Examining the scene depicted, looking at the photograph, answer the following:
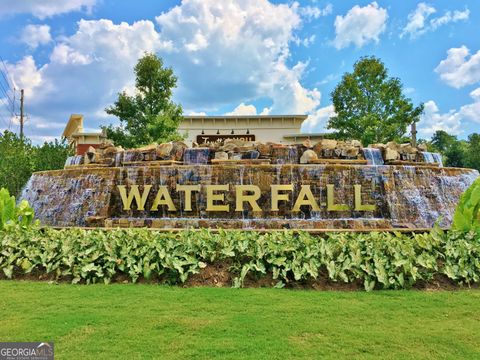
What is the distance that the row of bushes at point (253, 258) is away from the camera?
561 centimetres

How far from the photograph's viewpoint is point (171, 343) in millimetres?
3588

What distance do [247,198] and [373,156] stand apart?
517 cm

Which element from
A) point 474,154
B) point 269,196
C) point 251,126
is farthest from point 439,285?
point 474,154

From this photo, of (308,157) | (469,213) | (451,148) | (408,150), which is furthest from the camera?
(451,148)

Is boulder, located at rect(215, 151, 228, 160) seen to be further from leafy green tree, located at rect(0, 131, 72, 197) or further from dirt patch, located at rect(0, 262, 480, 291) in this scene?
leafy green tree, located at rect(0, 131, 72, 197)

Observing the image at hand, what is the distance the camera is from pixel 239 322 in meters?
4.05

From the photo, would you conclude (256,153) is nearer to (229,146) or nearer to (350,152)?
(229,146)

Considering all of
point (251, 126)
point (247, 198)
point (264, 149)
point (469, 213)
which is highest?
point (251, 126)

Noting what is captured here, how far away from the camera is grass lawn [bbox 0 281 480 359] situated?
347 cm

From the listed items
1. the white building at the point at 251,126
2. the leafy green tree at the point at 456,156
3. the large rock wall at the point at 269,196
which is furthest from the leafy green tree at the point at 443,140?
the large rock wall at the point at 269,196

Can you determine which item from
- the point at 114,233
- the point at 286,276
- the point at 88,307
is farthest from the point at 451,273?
the point at 114,233

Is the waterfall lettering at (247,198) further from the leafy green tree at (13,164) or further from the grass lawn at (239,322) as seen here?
the leafy green tree at (13,164)

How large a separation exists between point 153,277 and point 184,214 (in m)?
5.82

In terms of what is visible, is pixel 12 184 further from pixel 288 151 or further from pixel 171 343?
pixel 171 343
